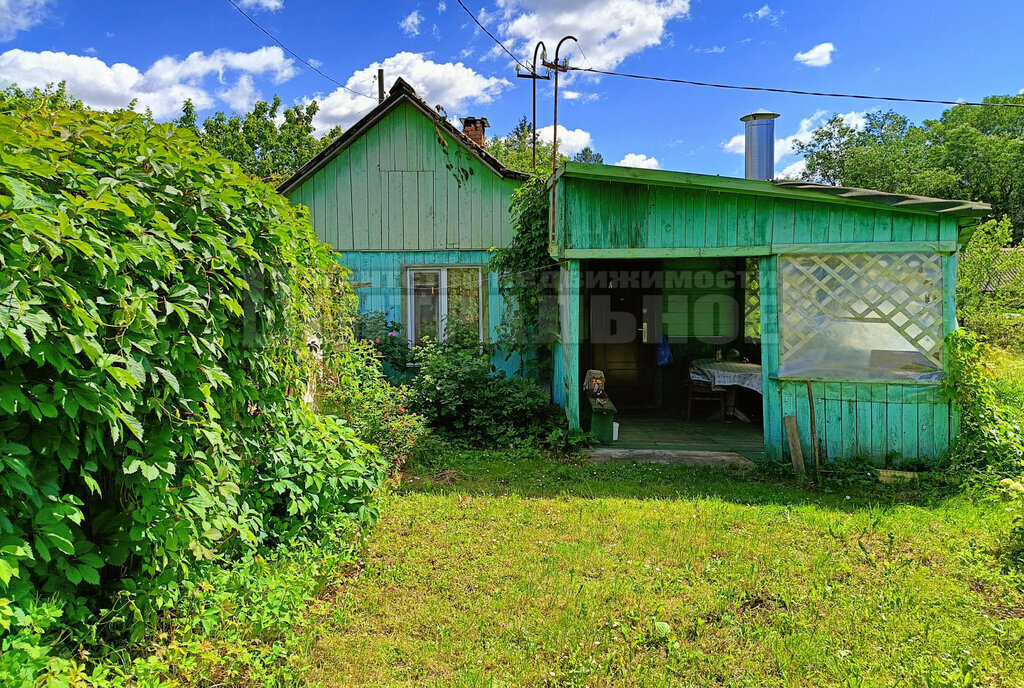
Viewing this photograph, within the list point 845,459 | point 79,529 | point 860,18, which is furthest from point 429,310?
point 860,18

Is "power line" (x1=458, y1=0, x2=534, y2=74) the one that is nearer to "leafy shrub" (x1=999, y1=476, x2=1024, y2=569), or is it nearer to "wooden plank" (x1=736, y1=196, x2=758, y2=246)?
"wooden plank" (x1=736, y1=196, x2=758, y2=246)

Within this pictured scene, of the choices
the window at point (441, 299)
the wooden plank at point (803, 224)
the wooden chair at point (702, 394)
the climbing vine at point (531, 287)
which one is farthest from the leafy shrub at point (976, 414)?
the window at point (441, 299)

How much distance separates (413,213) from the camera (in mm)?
9938

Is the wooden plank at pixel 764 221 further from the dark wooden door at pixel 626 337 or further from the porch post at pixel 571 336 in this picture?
the dark wooden door at pixel 626 337

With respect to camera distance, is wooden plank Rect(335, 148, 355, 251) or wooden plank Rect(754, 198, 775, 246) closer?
wooden plank Rect(754, 198, 775, 246)

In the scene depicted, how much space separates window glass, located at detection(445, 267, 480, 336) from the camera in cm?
974

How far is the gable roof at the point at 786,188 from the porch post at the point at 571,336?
41.1 inches

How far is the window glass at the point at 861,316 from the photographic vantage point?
5.76m

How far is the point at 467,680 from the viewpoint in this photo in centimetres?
268

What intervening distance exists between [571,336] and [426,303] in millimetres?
3737

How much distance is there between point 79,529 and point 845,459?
6220 mm

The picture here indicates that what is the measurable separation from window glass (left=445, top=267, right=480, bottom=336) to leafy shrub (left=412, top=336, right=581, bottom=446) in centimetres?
224

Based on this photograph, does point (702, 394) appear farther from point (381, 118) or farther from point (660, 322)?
point (381, 118)

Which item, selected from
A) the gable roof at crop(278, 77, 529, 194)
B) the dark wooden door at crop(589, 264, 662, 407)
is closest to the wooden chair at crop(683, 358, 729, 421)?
the dark wooden door at crop(589, 264, 662, 407)
